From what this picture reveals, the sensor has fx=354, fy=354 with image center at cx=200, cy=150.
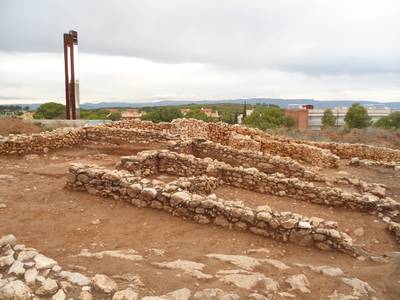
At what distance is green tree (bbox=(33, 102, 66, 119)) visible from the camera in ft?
144

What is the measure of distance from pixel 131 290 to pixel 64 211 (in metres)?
3.57

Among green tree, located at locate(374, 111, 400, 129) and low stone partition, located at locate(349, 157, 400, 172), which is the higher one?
green tree, located at locate(374, 111, 400, 129)

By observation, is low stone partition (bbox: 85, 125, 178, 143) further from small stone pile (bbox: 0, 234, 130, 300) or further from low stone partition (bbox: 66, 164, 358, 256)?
small stone pile (bbox: 0, 234, 130, 300)

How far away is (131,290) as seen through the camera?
352cm

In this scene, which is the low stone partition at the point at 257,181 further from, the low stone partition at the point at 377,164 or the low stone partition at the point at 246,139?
the low stone partition at the point at 377,164

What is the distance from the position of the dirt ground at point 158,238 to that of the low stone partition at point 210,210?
13cm

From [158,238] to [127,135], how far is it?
8.78 metres

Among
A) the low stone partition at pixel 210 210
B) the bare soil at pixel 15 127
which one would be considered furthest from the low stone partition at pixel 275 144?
the low stone partition at pixel 210 210

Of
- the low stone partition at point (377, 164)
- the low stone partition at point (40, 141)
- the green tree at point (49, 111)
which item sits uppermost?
the green tree at point (49, 111)

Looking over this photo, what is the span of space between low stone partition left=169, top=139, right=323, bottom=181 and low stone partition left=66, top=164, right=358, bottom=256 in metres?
4.76

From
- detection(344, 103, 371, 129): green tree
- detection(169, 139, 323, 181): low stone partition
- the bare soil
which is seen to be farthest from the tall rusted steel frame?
detection(344, 103, 371, 129): green tree

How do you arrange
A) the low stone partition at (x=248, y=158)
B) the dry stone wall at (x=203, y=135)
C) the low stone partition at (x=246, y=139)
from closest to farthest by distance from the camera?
the low stone partition at (x=248, y=158)
the dry stone wall at (x=203, y=135)
the low stone partition at (x=246, y=139)

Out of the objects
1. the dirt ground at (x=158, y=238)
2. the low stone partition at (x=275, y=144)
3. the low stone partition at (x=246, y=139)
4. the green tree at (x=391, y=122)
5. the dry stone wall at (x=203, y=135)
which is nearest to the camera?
the dirt ground at (x=158, y=238)

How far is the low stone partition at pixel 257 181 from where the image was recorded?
7816 mm
